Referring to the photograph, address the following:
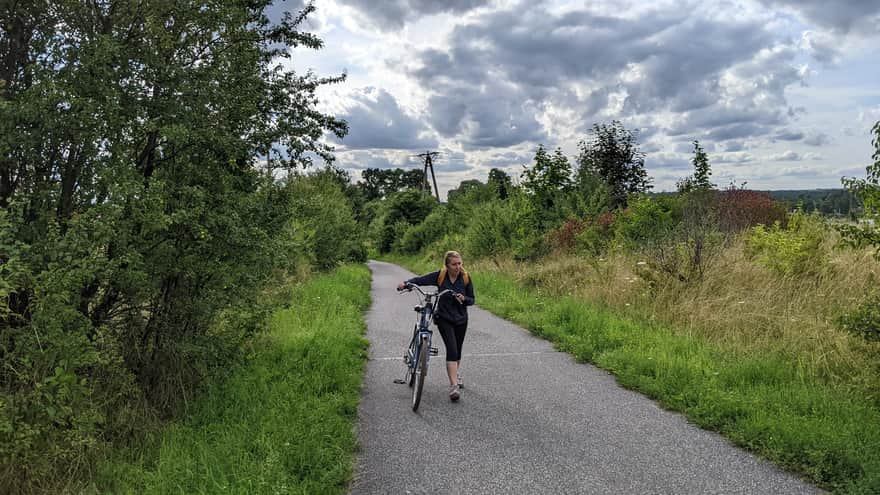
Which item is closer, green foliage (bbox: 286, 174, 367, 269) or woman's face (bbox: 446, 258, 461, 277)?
woman's face (bbox: 446, 258, 461, 277)

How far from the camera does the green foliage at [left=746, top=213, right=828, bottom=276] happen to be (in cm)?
838

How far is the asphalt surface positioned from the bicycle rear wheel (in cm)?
15

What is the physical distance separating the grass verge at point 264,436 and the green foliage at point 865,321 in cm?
449

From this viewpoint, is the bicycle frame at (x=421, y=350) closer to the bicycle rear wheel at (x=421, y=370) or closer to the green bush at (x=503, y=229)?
the bicycle rear wheel at (x=421, y=370)

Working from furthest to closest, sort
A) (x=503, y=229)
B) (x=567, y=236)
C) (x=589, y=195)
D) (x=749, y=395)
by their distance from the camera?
1. (x=503, y=229)
2. (x=589, y=195)
3. (x=567, y=236)
4. (x=749, y=395)

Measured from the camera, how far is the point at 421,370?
18.3 ft

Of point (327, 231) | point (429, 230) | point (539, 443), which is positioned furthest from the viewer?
point (429, 230)

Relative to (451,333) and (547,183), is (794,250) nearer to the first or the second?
(451,333)

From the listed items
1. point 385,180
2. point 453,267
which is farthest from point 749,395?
point 385,180

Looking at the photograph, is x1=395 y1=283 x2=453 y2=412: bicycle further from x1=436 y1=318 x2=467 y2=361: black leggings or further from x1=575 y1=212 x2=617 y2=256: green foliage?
x1=575 y1=212 x2=617 y2=256: green foliage

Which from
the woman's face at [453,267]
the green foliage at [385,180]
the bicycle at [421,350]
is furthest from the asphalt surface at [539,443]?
the green foliage at [385,180]

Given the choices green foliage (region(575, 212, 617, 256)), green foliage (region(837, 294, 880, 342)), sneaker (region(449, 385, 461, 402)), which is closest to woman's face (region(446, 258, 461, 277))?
sneaker (region(449, 385, 461, 402))

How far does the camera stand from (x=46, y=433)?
3.82 m

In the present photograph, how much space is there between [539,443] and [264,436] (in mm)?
2366
